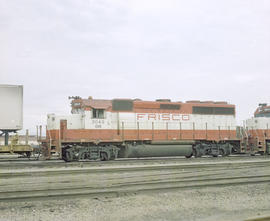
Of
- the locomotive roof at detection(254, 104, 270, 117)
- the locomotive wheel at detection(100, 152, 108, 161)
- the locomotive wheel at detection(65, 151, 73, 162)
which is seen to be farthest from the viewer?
the locomotive roof at detection(254, 104, 270, 117)

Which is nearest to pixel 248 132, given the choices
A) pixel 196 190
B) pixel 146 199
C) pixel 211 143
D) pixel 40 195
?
pixel 211 143

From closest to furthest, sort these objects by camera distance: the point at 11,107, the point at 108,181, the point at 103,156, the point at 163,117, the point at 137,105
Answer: the point at 108,181 < the point at 11,107 < the point at 103,156 < the point at 137,105 < the point at 163,117

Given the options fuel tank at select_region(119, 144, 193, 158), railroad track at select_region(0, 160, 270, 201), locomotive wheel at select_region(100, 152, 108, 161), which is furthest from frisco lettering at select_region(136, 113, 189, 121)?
railroad track at select_region(0, 160, 270, 201)

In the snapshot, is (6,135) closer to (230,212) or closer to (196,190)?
(196,190)

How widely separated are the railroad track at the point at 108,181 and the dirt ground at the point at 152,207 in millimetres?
387

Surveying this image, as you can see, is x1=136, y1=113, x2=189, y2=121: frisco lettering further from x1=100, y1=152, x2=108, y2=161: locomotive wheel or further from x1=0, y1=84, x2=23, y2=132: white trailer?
x1=0, y1=84, x2=23, y2=132: white trailer

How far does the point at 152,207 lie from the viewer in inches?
249

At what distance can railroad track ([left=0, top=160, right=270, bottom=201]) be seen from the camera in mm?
7301

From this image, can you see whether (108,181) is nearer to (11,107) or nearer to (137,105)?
(137,105)

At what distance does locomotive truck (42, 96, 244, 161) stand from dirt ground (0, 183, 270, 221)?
29.4ft

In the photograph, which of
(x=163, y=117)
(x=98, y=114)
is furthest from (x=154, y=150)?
(x=98, y=114)

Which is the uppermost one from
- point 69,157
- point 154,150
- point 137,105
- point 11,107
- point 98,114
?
point 137,105

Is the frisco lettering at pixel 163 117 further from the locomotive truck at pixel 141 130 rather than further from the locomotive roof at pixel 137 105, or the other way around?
the locomotive roof at pixel 137 105

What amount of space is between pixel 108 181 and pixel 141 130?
8.27 meters
